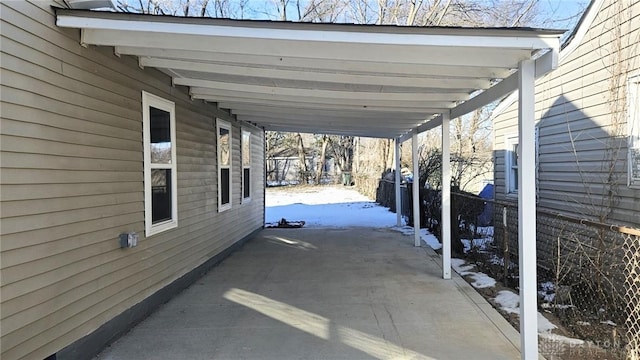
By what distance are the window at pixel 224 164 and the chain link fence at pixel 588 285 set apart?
13.4 ft

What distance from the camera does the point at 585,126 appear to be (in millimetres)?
5465

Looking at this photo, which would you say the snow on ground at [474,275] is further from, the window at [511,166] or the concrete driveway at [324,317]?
the window at [511,166]

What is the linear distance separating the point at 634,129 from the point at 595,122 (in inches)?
26.2

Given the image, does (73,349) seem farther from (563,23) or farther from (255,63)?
(563,23)

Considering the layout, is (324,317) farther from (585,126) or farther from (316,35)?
(585,126)

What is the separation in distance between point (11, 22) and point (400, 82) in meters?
3.12

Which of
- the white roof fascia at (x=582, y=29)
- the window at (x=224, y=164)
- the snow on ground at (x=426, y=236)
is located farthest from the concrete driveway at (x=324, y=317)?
the white roof fascia at (x=582, y=29)

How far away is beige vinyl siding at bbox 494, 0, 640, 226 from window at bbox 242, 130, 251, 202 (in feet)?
17.2

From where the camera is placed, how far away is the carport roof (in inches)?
119

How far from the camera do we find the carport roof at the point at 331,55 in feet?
9.91

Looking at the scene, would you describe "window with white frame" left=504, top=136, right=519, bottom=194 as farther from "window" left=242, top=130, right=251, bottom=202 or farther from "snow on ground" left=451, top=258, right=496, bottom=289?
"window" left=242, top=130, right=251, bottom=202

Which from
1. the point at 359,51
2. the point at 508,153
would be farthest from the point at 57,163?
the point at 508,153

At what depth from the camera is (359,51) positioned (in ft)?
10.9

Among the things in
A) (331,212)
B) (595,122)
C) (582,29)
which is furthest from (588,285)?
(331,212)
